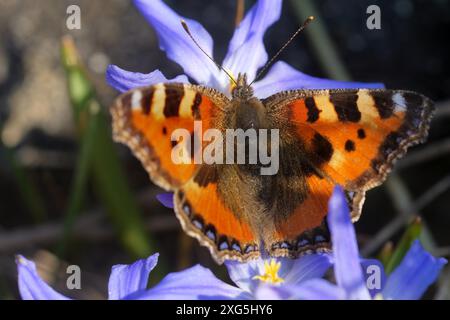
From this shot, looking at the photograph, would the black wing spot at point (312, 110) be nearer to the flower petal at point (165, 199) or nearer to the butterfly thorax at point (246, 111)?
Result: the butterfly thorax at point (246, 111)

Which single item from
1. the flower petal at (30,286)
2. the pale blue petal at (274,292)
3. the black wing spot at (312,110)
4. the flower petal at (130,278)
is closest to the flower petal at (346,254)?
the pale blue petal at (274,292)

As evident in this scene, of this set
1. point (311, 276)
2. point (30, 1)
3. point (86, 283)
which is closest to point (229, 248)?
point (311, 276)

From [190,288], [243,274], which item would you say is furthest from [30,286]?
[243,274]

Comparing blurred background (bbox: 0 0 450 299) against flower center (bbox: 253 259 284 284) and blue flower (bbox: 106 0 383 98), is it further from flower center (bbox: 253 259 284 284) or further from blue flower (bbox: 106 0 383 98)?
flower center (bbox: 253 259 284 284)

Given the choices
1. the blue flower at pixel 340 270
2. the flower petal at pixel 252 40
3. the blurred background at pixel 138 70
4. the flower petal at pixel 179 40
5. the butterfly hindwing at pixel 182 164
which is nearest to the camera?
the blue flower at pixel 340 270

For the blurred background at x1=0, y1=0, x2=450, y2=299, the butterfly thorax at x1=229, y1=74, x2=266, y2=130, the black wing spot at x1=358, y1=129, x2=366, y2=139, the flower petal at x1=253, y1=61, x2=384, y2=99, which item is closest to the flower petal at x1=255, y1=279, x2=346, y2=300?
the black wing spot at x1=358, y1=129, x2=366, y2=139

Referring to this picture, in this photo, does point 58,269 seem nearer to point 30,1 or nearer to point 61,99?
point 61,99
